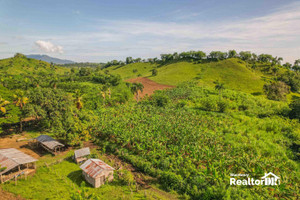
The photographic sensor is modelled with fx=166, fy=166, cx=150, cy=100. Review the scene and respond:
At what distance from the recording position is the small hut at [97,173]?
71.2ft

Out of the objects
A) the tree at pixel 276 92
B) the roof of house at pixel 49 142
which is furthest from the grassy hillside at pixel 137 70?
the roof of house at pixel 49 142

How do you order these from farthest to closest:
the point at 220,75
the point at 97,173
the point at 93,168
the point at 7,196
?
the point at 220,75 → the point at 93,168 → the point at 97,173 → the point at 7,196

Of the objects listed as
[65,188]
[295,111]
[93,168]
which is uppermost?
[295,111]

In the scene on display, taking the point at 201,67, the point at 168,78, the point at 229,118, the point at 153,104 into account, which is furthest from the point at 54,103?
the point at 201,67

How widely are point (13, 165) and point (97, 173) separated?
39.1 ft

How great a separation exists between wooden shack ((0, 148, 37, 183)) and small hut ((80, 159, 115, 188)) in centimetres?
849

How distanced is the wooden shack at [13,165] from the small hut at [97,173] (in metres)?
8.49

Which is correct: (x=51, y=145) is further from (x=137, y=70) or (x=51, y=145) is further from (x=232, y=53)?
(x=232, y=53)

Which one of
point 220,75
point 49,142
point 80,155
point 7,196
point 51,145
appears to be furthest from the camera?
point 220,75

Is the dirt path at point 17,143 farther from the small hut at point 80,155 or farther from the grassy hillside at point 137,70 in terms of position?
the grassy hillside at point 137,70

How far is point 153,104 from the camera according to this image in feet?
187

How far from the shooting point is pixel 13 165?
22703mm

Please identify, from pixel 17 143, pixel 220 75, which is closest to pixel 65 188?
pixel 17 143

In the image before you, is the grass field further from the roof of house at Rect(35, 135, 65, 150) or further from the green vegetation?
the roof of house at Rect(35, 135, 65, 150)
